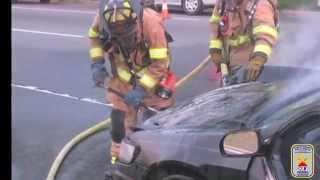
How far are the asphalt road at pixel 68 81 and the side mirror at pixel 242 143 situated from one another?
1.40 metres

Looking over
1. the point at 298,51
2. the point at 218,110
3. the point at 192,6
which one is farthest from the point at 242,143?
the point at 192,6

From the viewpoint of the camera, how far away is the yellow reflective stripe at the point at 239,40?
22.0 feet

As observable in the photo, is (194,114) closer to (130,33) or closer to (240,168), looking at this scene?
(240,168)

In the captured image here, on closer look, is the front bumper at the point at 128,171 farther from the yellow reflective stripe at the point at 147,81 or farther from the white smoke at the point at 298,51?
the white smoke at the point at 298,51

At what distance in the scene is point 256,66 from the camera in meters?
6.13

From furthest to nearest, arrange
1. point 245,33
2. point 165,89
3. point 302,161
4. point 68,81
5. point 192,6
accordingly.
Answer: point 192,6 < point 68,81 < point 245,33 < point 165,89 < point 302,161

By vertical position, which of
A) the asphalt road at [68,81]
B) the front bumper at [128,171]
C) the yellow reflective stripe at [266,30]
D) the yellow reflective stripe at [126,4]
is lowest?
the asphalt road at [68,81]

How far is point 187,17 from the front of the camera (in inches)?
741

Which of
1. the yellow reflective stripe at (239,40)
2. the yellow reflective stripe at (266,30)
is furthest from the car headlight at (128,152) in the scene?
the yellow reflective stripe at (239,40)

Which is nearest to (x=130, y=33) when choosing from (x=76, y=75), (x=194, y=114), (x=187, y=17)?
(x=194, y=114)

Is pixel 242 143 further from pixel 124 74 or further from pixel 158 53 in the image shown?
pixel 124 74

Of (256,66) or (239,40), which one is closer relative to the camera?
(256,66)

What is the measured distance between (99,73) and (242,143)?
246 cm
